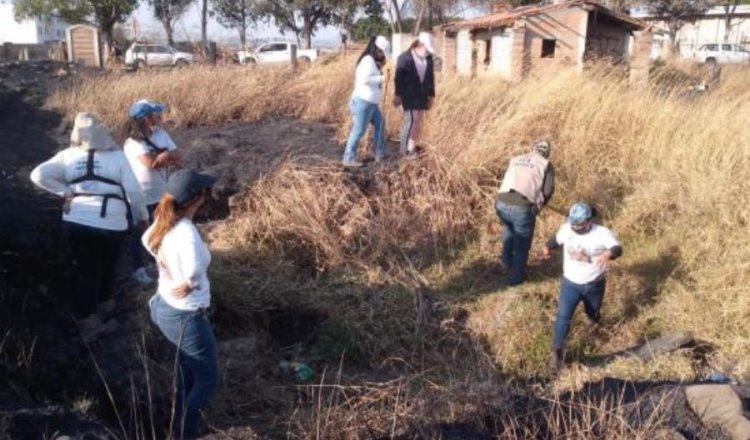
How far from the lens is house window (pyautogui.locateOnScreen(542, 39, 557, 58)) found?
17.9 metres

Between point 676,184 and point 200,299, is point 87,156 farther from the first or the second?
point 676,184

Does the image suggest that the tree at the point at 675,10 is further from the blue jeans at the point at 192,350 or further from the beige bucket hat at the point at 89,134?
the blue jeans at the point at 192,350

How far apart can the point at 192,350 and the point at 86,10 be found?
3125cm

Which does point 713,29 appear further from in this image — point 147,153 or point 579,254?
point 147,153

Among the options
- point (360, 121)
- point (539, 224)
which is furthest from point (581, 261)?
point (360, 121)

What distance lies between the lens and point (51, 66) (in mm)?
20531

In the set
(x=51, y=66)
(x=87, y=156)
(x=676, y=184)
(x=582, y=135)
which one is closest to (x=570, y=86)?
(x=582, y=135)

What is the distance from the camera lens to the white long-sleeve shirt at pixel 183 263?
3.45 metres

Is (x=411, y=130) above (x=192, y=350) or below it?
above

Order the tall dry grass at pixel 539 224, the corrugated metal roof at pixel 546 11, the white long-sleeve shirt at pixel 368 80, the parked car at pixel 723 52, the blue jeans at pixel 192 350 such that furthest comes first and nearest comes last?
the parked car at pixel 723 52 < the corrugated metal roof at pixel 546 11 < the white long-sleeve shirt at pixel 368 80 < the tall dry grass at pixel 539 224 < the blue jeans at pixel 192 350

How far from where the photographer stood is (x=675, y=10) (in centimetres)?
3516

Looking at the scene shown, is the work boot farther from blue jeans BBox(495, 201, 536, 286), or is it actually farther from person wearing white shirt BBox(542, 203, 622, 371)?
blue jeans BBox(495, 201, 536, 286)

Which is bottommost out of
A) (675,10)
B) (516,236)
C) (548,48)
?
(516,236)

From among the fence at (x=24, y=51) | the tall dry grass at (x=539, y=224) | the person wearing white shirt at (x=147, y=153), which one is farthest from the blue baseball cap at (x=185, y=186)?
the fence at (x=24, y=51)
